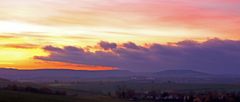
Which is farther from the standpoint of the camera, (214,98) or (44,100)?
(214,98)

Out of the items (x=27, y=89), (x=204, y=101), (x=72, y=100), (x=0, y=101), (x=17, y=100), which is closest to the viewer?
(x=0, y=101)

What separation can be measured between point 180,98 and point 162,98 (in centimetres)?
607

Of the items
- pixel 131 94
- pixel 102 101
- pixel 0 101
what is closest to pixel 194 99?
pixel 131 94

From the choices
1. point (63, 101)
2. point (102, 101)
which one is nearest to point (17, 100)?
point (63, 101)

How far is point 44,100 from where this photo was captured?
11825cm

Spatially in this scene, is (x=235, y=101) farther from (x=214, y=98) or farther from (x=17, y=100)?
(x=17, y=100)

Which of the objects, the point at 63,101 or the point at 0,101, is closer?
the point at 0,101

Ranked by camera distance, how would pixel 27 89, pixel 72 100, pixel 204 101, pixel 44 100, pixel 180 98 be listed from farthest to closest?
pixel 180 98 → pixel 204 101 → pixel 27 89 → pixel 72 100 → pixel 44 100

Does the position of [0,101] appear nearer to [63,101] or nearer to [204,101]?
[63,101]

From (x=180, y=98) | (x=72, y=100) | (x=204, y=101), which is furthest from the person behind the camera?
(x=180, y=98)

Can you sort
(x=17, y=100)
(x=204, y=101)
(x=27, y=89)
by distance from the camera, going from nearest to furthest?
(x=17, y=100) → (x=27, y=89) → (x=204, y=101)

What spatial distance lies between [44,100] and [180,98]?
215 feet

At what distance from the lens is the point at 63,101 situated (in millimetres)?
125000

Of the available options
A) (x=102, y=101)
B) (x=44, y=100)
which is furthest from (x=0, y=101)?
(x=102, y=101)
